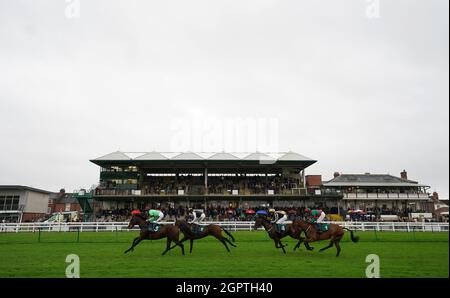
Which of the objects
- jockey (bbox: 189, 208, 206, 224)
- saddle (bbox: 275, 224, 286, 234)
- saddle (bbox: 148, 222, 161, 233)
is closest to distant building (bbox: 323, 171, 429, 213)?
saddle (bbox: 275, 224, 286, 234)

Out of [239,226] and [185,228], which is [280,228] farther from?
[239,226]

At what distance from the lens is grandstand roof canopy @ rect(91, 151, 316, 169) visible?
35.8 meters

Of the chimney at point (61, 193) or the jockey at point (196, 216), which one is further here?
the chimney at point (61, 193)

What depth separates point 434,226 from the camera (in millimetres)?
26578

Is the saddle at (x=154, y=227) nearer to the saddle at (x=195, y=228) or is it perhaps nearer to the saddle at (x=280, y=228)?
the saddle at (x=195, y=228)

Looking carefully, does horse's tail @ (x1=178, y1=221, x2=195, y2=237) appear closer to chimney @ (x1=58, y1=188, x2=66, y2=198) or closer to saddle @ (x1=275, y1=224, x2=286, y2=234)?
saddle @ (x1=275, y1=224, x2=286, y2=234)

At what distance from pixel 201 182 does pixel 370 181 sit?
81.0 feet

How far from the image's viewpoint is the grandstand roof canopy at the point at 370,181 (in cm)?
4294

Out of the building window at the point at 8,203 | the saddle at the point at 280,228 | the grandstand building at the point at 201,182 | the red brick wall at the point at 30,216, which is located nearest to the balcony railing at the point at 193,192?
the grandstand building at the point at 201,182

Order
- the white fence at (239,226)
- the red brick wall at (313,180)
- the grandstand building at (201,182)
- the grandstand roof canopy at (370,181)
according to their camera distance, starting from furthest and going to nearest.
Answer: the red brick wall at (313,180) < the grandstand roof canopy at (370,181) < the grandstand building at (201,182) < the white fence at (239,226)

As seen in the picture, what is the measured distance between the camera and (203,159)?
1384 inches

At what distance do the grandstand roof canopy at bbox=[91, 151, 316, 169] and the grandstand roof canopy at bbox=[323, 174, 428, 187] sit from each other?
884 cm

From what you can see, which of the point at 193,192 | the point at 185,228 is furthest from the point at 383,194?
the point at 185,228
